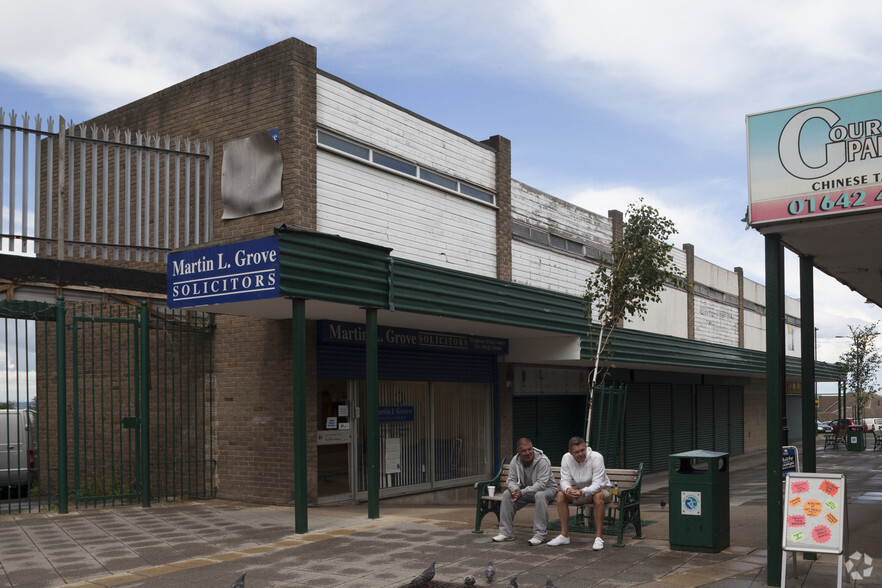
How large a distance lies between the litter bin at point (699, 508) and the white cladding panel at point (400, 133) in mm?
8070

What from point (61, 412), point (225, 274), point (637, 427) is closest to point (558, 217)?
point (637, 427)

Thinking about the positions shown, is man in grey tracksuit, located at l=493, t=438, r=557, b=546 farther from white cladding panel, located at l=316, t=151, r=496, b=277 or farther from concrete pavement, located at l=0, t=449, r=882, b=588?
white cladding panel, located at l=316, t=151, r=496, b=277

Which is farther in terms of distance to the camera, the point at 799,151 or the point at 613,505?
the point at 613,505

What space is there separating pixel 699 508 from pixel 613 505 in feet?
5.58

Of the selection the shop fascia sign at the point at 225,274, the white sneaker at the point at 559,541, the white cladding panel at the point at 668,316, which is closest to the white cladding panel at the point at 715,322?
the white cladding panel at the point at 668,316

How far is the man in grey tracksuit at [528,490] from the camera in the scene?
9.59 meters

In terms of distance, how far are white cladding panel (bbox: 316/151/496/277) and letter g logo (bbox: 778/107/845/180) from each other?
7658 mm

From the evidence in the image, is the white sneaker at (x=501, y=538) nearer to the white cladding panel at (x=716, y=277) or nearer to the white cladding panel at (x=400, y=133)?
the white cladding panel at (x=400, y=133)

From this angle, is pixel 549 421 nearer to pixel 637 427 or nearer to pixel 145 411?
pixel 637 427

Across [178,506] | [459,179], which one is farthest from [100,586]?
[459,179]

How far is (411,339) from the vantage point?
15641 mm

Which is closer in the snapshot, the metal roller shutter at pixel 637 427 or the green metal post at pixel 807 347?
the green metal post at pixel 807 347

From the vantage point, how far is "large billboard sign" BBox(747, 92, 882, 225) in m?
7.41

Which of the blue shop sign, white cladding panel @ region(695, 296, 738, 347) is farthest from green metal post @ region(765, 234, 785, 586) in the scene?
white cladding panel @ region(695, 296, 738, 347)
